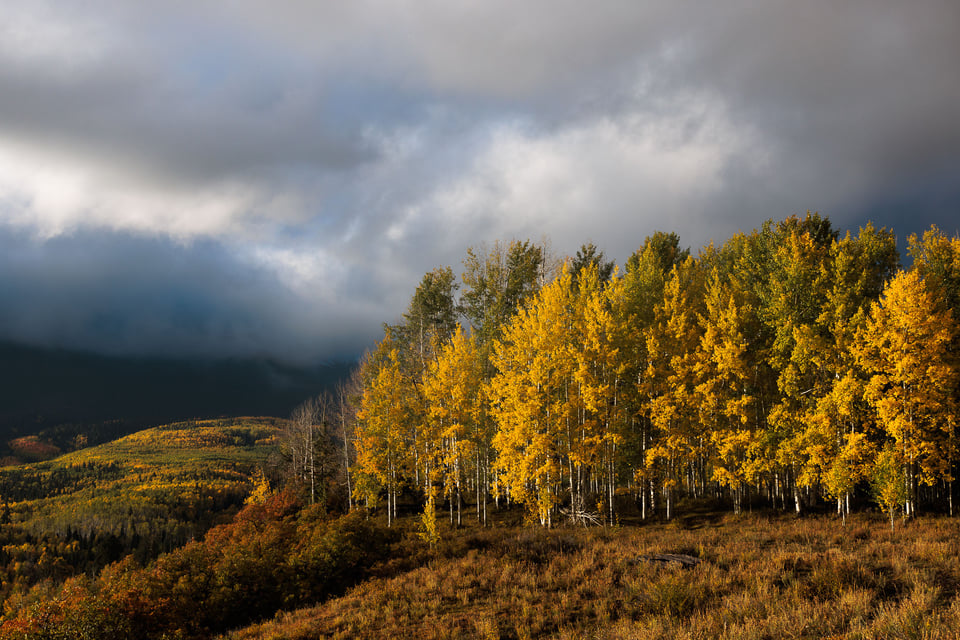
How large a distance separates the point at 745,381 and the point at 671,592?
19.0 metres

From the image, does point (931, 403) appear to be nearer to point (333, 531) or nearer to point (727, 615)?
point (727, 615)

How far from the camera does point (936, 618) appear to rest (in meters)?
9.09

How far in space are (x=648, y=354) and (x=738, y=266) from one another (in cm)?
1206

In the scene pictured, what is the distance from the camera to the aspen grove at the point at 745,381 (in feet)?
79.2

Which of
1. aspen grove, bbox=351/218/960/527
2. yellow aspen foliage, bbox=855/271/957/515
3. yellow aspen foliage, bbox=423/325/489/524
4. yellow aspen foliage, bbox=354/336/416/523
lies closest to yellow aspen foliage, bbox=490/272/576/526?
aspen grove, bbox=351/218/960/527

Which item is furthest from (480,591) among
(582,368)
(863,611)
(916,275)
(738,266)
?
(738,266)

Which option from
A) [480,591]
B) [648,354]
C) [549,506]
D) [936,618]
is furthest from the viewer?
[648,354]

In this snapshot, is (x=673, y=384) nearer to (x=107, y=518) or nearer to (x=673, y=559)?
(x=673, y=559)

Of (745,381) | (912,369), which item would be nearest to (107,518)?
(745,381)

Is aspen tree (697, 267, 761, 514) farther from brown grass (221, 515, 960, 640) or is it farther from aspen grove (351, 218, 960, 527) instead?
brown grass (221, 515, 960, 640)

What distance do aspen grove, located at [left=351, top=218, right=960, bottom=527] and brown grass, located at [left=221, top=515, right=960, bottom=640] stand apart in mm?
4609

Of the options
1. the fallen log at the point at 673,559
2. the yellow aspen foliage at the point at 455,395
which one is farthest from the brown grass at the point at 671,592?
the yellow aspen foliage at the point at 455,395

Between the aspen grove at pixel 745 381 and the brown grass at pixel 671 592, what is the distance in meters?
4.61

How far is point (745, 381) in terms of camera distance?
28.3 metres
